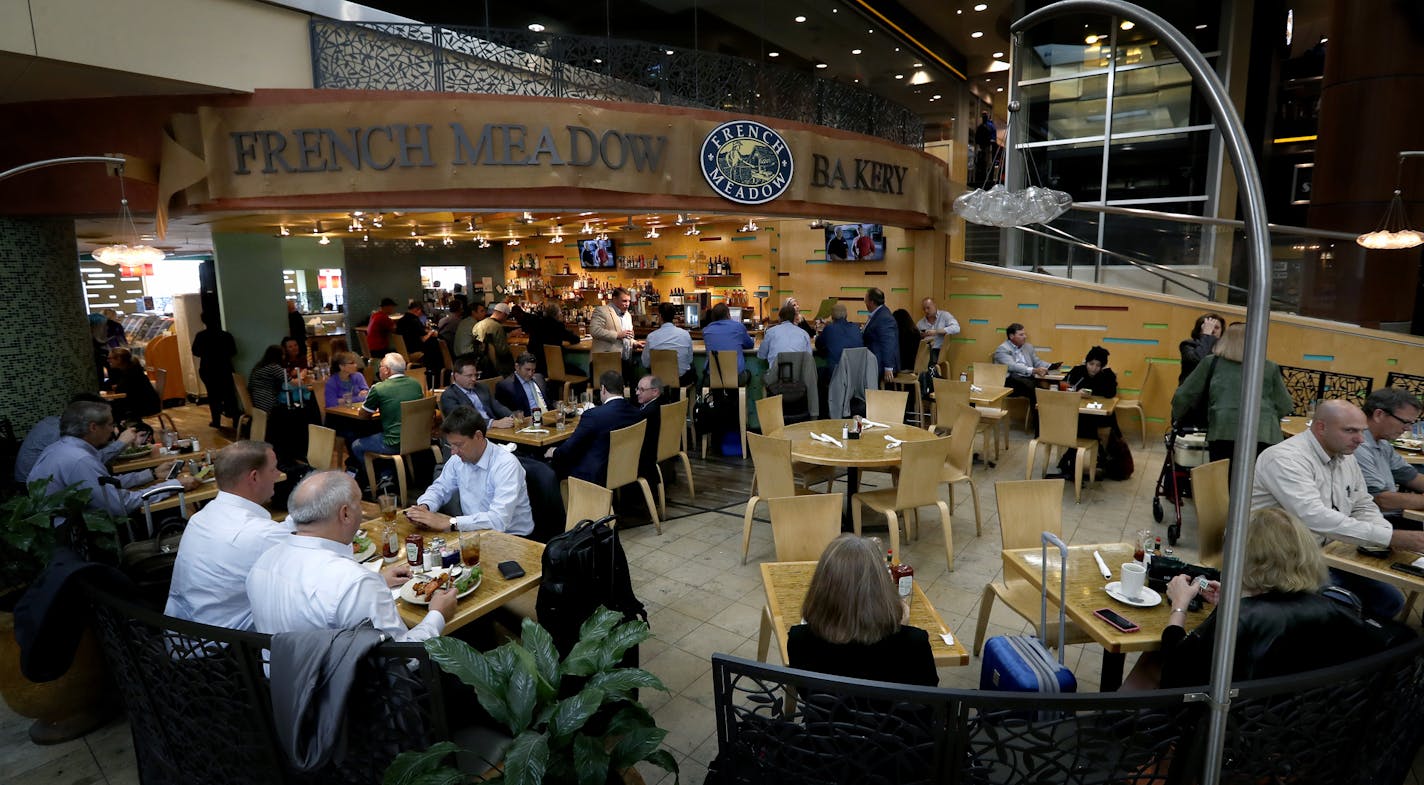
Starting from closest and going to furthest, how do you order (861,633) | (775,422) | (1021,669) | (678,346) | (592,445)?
1. (1021,669)
2. (861,633)
3. (592,445)
4. (775,422)
5. (678,346)

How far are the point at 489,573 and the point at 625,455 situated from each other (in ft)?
7.60

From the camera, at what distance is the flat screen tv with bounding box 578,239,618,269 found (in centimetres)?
1616

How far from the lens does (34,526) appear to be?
317 centimetres

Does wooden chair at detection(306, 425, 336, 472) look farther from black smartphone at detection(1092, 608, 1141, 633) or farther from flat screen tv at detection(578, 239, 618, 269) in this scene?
flat screen tv at detection(578, 239, 618, 269)

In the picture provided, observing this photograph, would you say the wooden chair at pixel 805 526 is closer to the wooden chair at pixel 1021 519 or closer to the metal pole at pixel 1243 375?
the wooden chair at pixel 1021 519

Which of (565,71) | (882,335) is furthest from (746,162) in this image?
(882,335)

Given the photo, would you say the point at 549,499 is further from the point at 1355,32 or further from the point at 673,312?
the point at 1355,32

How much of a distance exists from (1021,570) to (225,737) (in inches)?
128

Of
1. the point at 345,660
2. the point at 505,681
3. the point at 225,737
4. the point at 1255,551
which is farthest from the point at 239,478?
the point at 1255,551

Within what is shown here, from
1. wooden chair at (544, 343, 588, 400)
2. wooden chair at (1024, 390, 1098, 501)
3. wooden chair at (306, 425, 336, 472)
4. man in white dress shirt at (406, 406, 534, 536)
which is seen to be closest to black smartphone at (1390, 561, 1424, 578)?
wooden chair at (1024, 390, 1098, 501)

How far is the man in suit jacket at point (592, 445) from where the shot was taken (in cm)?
538

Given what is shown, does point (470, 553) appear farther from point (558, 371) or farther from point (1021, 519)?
point (558, 371)

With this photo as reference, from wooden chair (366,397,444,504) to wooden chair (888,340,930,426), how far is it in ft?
17.5

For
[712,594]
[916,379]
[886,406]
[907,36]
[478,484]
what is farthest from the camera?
[907,36]
